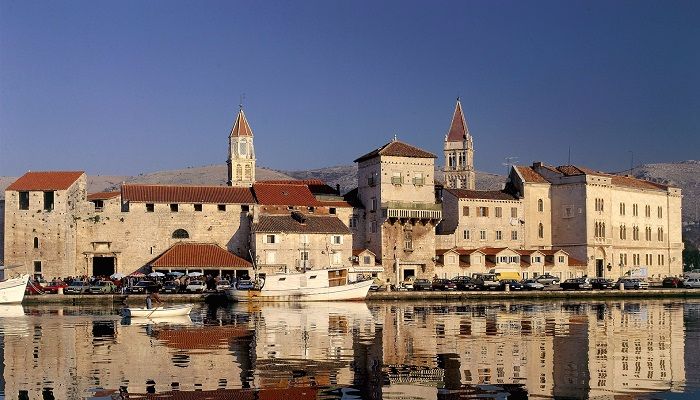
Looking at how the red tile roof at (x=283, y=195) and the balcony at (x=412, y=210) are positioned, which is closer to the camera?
the balcony at (x=412, y=210)

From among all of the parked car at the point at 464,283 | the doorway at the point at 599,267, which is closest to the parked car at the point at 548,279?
the parked car at the point at 464,283

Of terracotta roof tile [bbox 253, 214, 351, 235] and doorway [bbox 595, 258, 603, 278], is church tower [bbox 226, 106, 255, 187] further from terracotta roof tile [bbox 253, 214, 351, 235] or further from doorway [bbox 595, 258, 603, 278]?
doorway [bbox 595, 258, 603, 278]

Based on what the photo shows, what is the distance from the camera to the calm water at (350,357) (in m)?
27.2

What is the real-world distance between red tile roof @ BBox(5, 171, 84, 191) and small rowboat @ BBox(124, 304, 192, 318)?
107 ft

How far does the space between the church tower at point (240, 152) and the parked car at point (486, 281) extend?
1377 inches

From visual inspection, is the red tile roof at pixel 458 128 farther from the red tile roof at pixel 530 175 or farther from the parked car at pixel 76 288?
the parked car at pixel 76 288

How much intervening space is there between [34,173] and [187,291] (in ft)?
70.2

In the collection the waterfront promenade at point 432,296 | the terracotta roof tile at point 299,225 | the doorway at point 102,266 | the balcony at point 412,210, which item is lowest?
the waterfront promenade at point 432,296

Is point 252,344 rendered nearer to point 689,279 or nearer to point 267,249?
point 267,249

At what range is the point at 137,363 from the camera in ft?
106

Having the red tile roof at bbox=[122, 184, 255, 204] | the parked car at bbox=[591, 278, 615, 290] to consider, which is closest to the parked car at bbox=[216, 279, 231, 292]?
the red tile roof at bbox=[122, 184, 255, 204]

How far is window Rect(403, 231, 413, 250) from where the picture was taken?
301ft

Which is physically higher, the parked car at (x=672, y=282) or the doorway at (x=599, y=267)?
the doorway at (x=599, y=267)

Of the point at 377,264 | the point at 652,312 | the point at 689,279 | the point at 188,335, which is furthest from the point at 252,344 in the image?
the point at 689,279
